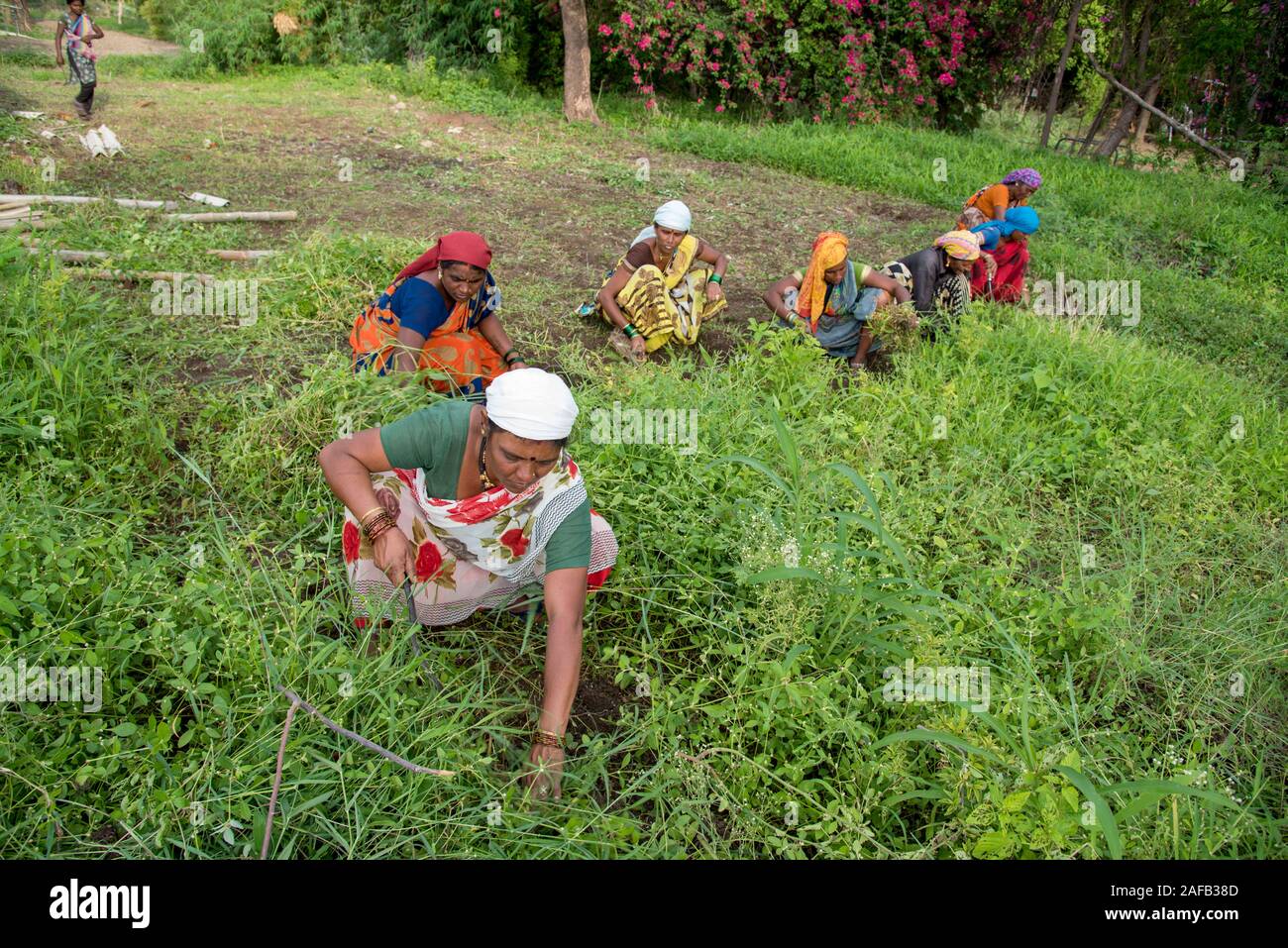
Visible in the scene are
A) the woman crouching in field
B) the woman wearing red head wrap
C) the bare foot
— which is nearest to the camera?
the woman crouching in field

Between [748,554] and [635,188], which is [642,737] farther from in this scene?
[635,188]

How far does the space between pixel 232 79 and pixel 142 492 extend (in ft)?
35.4

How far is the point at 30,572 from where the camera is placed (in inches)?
96.7

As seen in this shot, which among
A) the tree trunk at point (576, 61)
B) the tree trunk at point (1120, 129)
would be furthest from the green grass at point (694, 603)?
the tree trunk at point (1120, 129)

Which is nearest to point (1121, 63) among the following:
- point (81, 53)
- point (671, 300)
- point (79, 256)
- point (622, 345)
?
point (671, 300)

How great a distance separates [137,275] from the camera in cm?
487

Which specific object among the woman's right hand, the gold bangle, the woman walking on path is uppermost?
the woman walking on path

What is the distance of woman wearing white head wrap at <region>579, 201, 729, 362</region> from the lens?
5293 millimetres

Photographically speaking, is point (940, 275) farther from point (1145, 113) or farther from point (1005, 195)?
point (1145, 113)

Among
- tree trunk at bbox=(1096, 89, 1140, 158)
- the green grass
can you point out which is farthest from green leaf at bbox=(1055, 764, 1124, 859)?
tree trunk at bbox=(1096, 89, 1140, 158)

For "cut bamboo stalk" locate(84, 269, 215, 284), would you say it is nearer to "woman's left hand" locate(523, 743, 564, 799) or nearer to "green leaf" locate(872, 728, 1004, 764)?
"woman's left hand" locate(523, 743, 564, 799)

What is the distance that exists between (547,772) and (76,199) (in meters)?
5.50

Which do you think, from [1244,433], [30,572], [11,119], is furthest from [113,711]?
[11,119]

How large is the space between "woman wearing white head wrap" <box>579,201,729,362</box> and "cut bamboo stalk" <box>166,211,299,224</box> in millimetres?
2356
